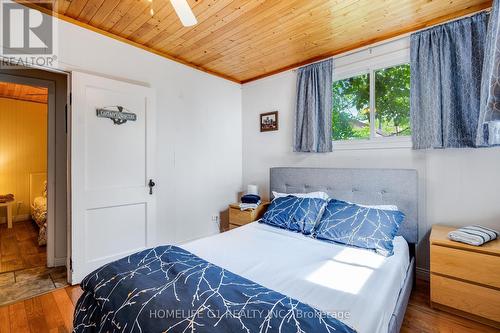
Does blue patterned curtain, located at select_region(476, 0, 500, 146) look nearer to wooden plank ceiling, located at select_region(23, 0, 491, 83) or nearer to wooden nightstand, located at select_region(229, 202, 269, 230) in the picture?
wooden plank ceiling, located at select_region(23, 0, 491, 83)

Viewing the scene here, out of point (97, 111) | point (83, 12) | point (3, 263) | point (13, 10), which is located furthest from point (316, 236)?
point (3, 263)

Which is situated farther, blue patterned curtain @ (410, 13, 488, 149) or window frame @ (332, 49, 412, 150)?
window frame @ (332, 49, 412, 150)

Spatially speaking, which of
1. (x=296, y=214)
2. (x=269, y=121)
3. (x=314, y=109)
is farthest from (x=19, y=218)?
(x=314, y=109)

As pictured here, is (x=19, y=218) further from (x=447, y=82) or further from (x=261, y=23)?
(x=447, y=82)

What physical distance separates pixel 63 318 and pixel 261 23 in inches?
123

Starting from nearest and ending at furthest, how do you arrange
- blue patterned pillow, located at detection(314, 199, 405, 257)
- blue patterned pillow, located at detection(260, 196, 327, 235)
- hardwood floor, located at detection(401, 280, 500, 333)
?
hardwood floor, located at detection(401, 280, 500, 333)
blue patterned pillow, located at detection(314, 199, 405, 257)
blue patterned pillow, located at detection(260, 196, 327, 235)

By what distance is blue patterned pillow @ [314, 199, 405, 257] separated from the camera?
196 centimetres

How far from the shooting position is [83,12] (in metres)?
2.29

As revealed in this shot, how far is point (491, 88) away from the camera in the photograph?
5.52 feet

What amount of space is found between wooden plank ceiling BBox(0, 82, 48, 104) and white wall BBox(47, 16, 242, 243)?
2296mm

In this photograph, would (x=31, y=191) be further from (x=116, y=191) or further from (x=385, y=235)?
(x=385, y=235)

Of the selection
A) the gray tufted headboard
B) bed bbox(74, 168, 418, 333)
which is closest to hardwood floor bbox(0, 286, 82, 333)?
bed bbox(74, 168, 418, 333)

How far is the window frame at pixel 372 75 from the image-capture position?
257 centimetres

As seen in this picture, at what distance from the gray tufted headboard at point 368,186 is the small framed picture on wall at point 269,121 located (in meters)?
0.78
